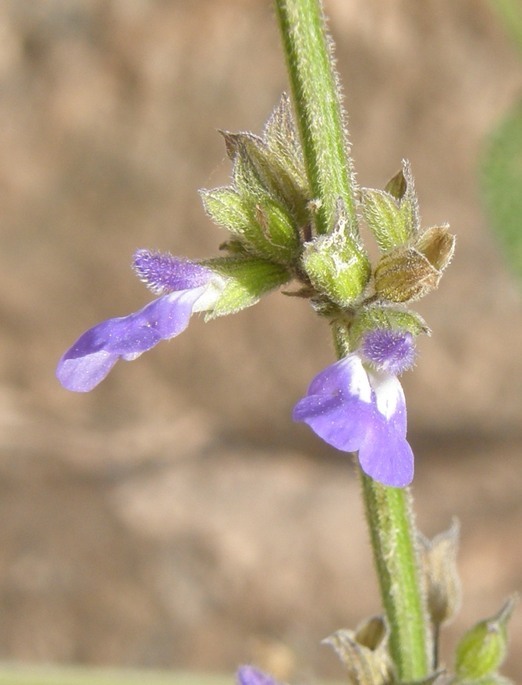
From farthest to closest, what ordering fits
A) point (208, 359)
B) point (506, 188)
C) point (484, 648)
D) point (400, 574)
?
point (208, 359), point (506, 188), point (484, 648), point (400, 574)

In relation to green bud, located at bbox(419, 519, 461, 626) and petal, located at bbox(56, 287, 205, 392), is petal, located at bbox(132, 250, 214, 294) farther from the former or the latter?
green bud, located at bbox(419, 519, 461, 626)

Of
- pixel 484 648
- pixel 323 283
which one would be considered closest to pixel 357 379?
pixel 323 283

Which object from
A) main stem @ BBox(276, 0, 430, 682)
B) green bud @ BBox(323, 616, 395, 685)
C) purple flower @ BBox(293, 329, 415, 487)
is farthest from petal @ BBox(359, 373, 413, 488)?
green bud @ BBox(323, 616, 395, 685)

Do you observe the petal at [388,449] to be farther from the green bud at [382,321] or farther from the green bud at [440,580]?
the green bud at [440,580]

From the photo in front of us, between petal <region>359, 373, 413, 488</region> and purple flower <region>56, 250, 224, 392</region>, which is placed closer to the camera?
petal <region>359, 373, 413, 488</region>

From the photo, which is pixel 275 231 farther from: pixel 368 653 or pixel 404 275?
pixel 368 653

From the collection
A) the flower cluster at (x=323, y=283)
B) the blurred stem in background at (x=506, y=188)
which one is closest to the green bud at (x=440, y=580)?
the flower cluster at (x=323, y=283)

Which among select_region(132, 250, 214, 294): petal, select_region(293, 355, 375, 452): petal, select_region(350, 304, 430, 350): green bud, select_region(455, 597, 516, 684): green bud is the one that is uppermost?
select_region(132, 250, 214, 294): petal
